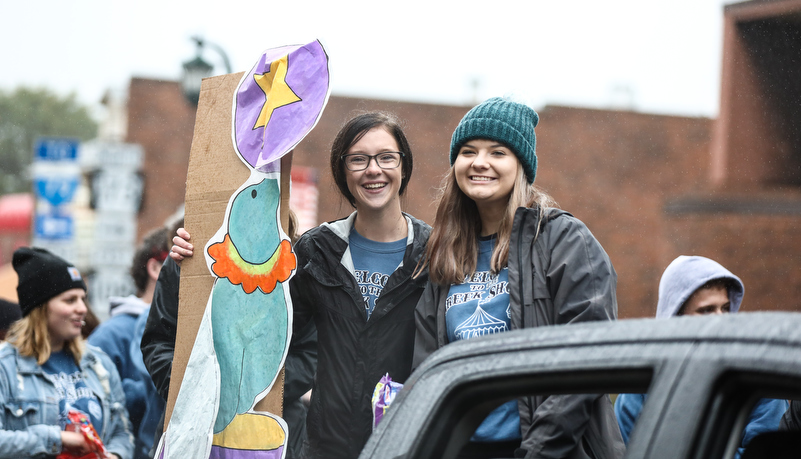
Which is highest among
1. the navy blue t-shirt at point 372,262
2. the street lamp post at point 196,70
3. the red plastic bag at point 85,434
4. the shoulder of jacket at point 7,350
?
the street lamp post at point 196,70

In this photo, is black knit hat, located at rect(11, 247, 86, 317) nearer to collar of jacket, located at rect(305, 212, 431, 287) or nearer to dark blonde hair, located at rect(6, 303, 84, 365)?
dark blonde hair, located at rect(6, 303, 84, 365)

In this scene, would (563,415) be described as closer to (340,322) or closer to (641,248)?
(340,322)

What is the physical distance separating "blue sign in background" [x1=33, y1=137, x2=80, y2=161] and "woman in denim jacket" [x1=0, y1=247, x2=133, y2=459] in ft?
27.6

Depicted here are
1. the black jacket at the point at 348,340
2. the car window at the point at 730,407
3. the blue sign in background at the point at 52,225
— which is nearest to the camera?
the car window at the point at 730,407

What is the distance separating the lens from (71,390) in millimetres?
3816

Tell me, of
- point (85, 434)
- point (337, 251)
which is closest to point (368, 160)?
point (337, 251)

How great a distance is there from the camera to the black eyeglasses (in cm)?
299

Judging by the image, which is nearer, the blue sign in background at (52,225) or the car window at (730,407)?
the car window at (730,407)

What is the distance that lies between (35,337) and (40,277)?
0.32 meters

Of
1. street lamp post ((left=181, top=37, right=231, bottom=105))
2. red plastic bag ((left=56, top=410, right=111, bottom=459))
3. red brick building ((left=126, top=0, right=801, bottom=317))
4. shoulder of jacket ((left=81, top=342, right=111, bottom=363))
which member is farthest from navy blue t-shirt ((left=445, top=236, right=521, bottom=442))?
red brick building ((left=126, top=0, right=801, bottom=317))

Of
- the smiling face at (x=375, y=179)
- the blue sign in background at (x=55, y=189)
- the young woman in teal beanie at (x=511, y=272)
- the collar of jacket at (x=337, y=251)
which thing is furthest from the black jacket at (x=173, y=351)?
the blue sign in background at (x=55, y=189)

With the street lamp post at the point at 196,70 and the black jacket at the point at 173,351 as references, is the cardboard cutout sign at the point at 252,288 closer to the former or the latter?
the black jacket at the point at 173,351

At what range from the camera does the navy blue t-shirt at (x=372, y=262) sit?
2.91 metres

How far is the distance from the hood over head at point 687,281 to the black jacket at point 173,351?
150 centimetres
